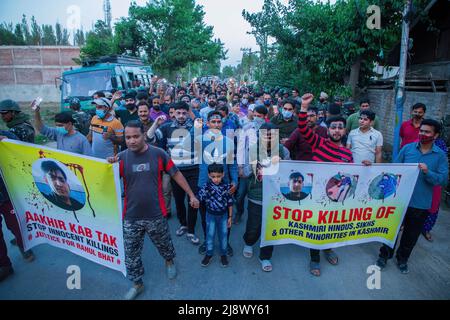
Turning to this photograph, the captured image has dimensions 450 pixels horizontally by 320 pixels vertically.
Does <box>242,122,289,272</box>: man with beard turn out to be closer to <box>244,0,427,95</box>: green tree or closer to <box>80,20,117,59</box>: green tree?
<box>244,0,427,95</box>: green tree

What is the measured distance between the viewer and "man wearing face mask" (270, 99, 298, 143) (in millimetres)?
4961

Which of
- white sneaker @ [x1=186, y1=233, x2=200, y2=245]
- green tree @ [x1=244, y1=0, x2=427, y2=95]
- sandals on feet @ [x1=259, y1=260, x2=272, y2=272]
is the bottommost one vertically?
sandals on feet @ [x1=259, y1=260, x2=272, y2=272]

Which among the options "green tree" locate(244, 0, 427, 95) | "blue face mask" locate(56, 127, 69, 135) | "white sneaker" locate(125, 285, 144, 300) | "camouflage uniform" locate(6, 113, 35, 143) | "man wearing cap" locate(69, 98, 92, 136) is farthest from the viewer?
"green tree" locate(244, 0, 427, 95)

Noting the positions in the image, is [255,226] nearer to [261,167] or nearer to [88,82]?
[261,167]

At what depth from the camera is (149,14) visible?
24500 millimetres

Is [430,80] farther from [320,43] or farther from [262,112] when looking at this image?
[262,112]

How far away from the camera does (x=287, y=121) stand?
523cm

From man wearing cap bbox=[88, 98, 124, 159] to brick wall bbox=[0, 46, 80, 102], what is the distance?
31.4 meters

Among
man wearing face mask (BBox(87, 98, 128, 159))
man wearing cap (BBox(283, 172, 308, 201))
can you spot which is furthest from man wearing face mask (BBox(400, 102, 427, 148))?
man wearing face mask (BBox(87, 98, 128, 159))

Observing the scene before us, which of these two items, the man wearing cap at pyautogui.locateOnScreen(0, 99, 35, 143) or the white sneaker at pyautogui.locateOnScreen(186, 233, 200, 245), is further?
the white sneaker at pyautogui.locateOnScreen(186, 233, 200, 245)

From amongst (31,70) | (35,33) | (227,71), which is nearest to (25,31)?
(35,33)

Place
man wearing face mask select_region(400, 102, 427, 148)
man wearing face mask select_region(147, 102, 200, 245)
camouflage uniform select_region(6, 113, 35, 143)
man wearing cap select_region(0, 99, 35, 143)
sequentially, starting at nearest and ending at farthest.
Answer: man wearing cap select_region(0, 99, 35, 143) → camouflage uniform select_region(6, 113, 35, 143) → man wearing face mask select_region(147, 102, 200, 245) → man wearing face mask select_region(400, 102, 427, 148)
